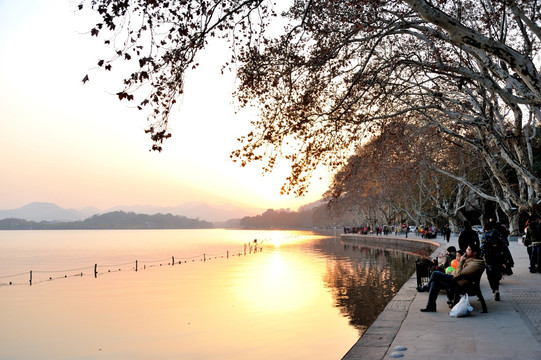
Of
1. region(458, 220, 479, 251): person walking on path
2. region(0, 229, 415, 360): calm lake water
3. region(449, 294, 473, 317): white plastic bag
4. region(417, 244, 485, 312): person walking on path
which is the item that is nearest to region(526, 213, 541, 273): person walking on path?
region(458, 220, 479, 251): person walking on path

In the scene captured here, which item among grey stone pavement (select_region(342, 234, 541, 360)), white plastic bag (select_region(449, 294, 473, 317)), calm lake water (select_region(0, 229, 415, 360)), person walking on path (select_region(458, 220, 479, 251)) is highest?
person walking on path (select_region(458, 220, 479, 251))

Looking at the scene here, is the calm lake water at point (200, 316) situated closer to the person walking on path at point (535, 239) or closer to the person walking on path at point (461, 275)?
the person walking on path at point (461, 275)

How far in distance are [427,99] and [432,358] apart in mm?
17108

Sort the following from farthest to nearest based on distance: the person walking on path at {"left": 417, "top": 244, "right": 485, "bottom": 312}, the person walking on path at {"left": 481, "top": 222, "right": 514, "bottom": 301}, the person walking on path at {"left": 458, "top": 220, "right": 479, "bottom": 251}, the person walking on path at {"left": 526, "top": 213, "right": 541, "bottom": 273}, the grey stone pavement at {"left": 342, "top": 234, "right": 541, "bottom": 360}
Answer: the person walking on path at {"left": 526, "top": 213, "right": 541, "bottom": 273}, the person walking on path at {"left": 458, "top": 220, "right": 479, "bottom": 251}, the person walking on path at {"left": 481, "top": 222, "right": 514, "bottom": 301}, the person walking on path at {"left": 417, "top": 244, "right": 485, "bottom": 312}, the grey stone pavement at {"left": 342, "top": 234, "right": 541, "bottom": 360}

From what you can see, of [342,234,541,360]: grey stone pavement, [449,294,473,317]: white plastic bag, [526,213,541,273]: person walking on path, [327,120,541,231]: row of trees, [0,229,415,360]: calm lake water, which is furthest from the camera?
[327,120,541,231]: row of trees

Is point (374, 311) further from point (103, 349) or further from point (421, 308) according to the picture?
point (103, 349)

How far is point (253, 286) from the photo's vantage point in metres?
28.3

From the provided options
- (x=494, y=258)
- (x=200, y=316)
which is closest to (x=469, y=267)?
(x=494, y=258)

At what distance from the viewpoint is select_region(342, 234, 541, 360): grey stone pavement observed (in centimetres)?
721

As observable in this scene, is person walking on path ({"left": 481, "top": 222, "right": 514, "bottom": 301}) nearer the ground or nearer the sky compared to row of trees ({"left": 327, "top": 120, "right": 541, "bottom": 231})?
nearer the ground

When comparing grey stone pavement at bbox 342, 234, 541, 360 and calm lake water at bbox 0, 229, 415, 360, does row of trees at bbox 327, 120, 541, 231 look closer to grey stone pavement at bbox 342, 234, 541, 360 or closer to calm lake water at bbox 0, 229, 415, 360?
calm lake water at bbox 0, 229, 415, 360

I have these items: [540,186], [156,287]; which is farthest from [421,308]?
[156,287]

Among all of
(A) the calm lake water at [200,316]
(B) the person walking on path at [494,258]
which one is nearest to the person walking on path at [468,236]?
(B) the person walking on path at [494,258]

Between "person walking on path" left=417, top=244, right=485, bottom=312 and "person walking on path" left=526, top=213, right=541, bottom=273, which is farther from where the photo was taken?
"person walking on path" left=526, top=213, right=541, bottom=273
